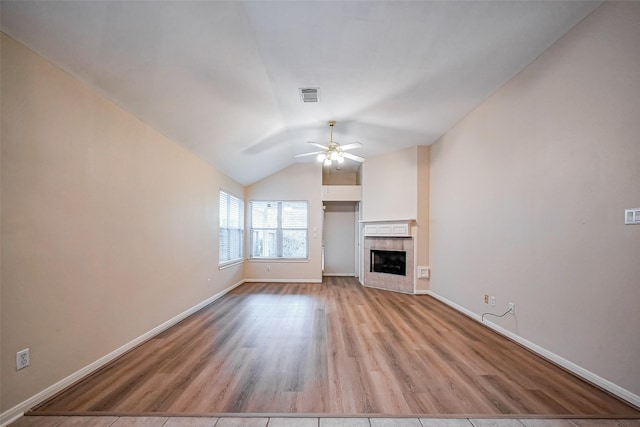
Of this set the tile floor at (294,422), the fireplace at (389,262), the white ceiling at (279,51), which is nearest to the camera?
the tile floor at (294,422)

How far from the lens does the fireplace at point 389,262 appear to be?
223 inches

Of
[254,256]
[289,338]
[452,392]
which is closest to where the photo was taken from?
[452,392]

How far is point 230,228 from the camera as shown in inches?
230

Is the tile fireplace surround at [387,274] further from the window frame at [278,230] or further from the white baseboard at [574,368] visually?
the white baseboard at [574,368]

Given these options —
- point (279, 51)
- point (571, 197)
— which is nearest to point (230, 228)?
point (279, 51)

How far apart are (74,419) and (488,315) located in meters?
4.19

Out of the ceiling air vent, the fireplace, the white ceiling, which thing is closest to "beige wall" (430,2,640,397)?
the white ceiling

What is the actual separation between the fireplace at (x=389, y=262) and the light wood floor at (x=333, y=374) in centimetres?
197

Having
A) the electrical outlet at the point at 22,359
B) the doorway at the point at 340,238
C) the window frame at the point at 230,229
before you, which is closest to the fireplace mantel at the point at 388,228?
the doorway at the point at 340,238

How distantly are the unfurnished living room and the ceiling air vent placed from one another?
28 mm

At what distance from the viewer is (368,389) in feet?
6.81

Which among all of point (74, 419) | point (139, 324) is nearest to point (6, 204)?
point (74, 419)

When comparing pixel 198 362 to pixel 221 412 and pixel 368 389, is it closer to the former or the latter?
pixel 221 412

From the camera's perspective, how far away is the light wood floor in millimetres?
1873
